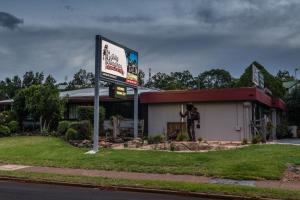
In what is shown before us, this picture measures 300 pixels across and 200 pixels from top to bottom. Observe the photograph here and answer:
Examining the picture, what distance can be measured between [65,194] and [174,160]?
619 cm

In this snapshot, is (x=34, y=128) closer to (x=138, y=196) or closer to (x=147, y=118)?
(x=147, y=118)

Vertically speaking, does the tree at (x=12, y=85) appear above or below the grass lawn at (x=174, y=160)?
above

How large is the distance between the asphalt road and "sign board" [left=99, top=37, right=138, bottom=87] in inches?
384

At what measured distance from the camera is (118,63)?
24266 mm

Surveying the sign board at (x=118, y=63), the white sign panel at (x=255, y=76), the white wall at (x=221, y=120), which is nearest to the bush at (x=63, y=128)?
the sign board at (x=118, y=63)

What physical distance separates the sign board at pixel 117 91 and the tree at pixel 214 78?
59081 mm

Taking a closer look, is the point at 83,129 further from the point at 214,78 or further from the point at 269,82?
the point at 214,78

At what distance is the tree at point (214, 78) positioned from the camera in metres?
84.8

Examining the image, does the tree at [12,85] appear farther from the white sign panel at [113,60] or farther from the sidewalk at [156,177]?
the sidewalk at [156,177]

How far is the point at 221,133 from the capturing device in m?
28.7

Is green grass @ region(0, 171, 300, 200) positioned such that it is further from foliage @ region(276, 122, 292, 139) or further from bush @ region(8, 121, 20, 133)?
foliage @ region(276, 122, 292, 139)

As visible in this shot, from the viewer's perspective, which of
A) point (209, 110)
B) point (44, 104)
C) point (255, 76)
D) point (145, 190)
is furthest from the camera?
point (255, 76)

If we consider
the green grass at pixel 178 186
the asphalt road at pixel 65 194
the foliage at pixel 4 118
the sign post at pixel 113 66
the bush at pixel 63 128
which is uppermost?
the sign post at pixel 113 66

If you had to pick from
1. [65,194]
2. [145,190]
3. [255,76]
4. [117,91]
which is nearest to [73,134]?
[117,91]
